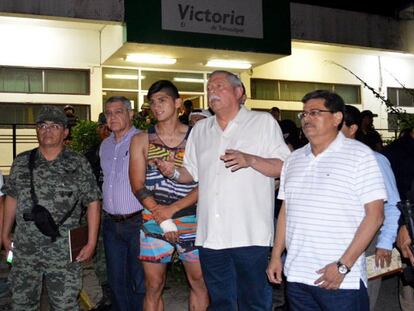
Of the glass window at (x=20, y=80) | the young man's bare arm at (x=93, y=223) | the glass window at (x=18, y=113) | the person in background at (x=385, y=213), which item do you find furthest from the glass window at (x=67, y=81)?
the person in background at (x=385, y=213)

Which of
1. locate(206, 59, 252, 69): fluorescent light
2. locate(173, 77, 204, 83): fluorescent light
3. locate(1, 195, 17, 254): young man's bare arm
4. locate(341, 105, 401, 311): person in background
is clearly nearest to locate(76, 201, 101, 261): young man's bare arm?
locate(1, 195, 17, 254): young man's bare arm

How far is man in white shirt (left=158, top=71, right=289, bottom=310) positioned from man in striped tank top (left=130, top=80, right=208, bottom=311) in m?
0.27

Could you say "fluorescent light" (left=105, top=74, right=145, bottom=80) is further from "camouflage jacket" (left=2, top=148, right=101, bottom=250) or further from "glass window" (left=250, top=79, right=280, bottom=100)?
"camouflage jacket" (left=2, top=148, right=101, bottom=250)

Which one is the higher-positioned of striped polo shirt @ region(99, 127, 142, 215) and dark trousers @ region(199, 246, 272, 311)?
striped polo shirt @ region(99, 127, 142, 215)

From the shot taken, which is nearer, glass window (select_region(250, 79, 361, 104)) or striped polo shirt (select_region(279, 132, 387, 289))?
striped polo shirt (select_region(279, 132, 387, 289))

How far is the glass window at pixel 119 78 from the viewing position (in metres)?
14.6

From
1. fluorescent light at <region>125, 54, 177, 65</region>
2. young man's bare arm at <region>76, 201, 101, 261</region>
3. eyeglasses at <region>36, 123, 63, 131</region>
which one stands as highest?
fluorescent light at <region>125, 54, 177, 65</region>

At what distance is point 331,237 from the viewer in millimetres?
2822

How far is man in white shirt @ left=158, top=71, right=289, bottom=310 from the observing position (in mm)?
3369

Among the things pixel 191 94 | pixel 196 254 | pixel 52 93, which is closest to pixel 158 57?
pixel 191 94

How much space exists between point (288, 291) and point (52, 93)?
1235 centimetres

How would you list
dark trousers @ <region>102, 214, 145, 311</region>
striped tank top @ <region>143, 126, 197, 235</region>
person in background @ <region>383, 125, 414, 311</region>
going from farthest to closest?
dark trousers @ <region>102, 214, 145, 311</region>, person in background @ <region>383, 125, 414, 311</region>, striped tank top @ <region>143, 126, 197, 235</region>

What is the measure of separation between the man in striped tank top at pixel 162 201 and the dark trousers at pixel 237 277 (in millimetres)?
337

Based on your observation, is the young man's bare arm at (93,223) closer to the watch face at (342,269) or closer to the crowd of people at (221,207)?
the crowd of people at (221,207)
